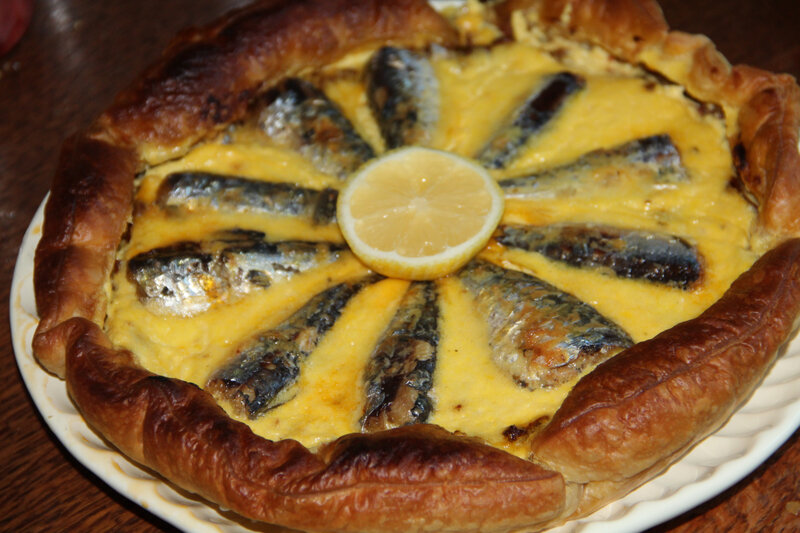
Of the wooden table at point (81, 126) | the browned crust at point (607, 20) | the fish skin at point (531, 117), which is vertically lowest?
the wooden table at point (81, 126)

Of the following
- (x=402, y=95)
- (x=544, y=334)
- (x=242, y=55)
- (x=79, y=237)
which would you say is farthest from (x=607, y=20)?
(x=79, y=237)

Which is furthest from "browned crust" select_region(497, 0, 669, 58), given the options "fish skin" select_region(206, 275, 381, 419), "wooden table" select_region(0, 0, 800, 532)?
"fish skin" select_region(206, 275, 381, 419)

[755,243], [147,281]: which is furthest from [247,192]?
[755,243]

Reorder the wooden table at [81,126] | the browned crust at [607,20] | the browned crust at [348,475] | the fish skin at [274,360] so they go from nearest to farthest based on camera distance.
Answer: the browned crust at [348,475], the fish skin at [274,360], the wooden table at [81,126], the browned crust at [607,20]

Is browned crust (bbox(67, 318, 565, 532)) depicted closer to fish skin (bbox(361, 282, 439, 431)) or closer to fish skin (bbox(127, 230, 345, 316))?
fish skin (bbox(361, 282, 439, 431))

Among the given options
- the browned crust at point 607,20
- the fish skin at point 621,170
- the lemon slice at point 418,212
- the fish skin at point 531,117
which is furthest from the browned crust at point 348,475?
the browned crust at point 607,20

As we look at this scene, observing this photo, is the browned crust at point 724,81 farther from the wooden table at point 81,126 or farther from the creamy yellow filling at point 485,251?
the wooden table at point 81,126

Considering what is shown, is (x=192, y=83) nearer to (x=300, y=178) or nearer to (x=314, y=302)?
(x=300, y=178)
